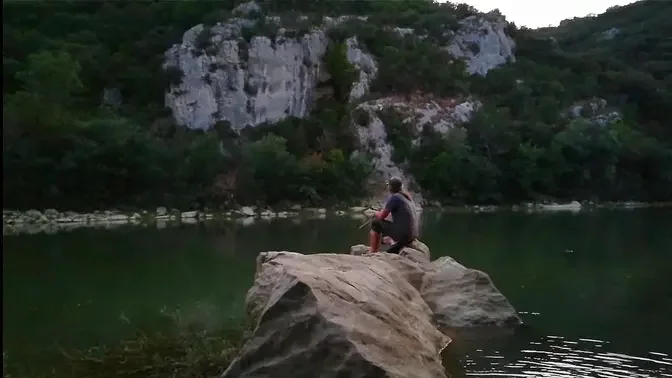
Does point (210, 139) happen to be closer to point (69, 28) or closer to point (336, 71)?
point (336, 71)

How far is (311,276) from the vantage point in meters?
7.61

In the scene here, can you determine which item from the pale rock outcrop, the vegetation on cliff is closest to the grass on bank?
the vegetation on cliff

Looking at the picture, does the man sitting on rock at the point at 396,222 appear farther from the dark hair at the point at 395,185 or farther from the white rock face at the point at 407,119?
the white rock face at the point at 407,119

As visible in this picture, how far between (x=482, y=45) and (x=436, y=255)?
187 ft

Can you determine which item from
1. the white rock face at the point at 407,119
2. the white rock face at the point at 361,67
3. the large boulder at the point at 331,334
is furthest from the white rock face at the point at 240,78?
the large boulder at the point at 331,334

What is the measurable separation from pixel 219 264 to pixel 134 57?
46.5 meters

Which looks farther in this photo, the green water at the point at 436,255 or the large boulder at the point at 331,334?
the green water at the point at 436,255

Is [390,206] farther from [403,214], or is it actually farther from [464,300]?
[464,300]

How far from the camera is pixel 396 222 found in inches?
468

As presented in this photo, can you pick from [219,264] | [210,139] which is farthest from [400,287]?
[210,139]

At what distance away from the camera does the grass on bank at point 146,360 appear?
848cm

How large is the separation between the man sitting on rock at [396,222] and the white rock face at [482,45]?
6197 cm

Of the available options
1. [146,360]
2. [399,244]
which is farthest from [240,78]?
[146,360]

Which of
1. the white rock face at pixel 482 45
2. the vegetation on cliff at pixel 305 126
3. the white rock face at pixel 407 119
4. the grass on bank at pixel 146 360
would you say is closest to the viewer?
the grass on bank at pixel 146 360
